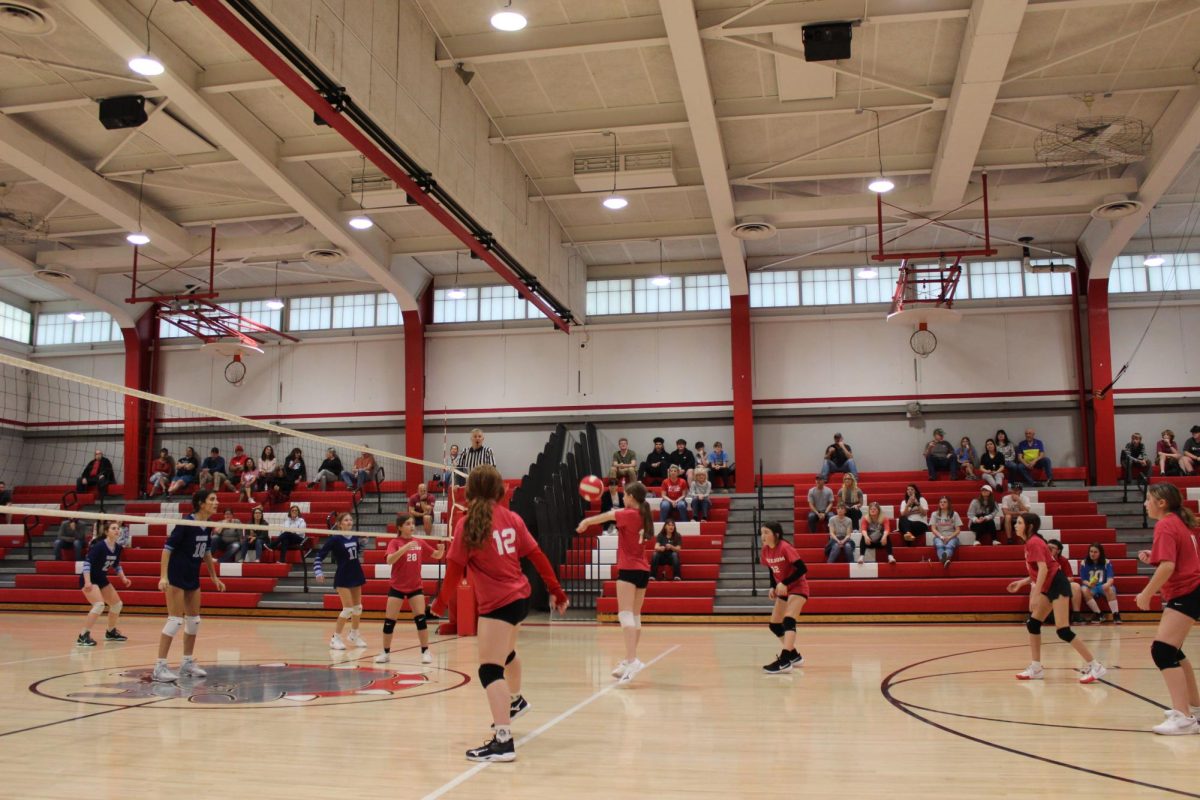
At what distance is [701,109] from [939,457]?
35.2 feet

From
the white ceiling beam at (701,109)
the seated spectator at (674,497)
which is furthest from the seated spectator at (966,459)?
the white ceiling beam at (701,109)

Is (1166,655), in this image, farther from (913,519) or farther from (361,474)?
(361,474)

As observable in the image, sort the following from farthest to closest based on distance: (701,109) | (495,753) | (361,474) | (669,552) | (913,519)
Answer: (361,474) < (913,519) < (669,552) < (701,109) < (495,753)

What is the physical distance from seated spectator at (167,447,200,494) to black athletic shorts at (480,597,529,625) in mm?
19116

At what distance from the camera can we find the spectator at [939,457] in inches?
830

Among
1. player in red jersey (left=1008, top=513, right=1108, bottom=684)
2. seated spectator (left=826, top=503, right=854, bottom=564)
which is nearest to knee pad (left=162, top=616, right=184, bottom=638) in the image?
player in red jersey (left=1008, top=513, right=1108, bottom=684)

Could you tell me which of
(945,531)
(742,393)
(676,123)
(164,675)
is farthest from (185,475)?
(945,531)

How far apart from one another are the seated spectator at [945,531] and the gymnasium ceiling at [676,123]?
5.70 m

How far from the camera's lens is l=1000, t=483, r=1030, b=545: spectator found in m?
17.7

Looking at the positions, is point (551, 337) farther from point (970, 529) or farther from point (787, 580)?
point (787, 580)

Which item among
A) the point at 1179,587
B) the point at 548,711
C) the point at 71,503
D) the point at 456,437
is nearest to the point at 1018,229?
the point at 456,437

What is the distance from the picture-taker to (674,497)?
66.1ft

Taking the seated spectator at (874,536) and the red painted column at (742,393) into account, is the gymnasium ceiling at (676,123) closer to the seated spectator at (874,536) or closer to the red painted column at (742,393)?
the red painted column at (742,393)

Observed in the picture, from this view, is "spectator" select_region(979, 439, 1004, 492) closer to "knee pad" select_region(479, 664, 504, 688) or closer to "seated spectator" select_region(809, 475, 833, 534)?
"seated spectator" select_region(809, 475, 833, 534)
